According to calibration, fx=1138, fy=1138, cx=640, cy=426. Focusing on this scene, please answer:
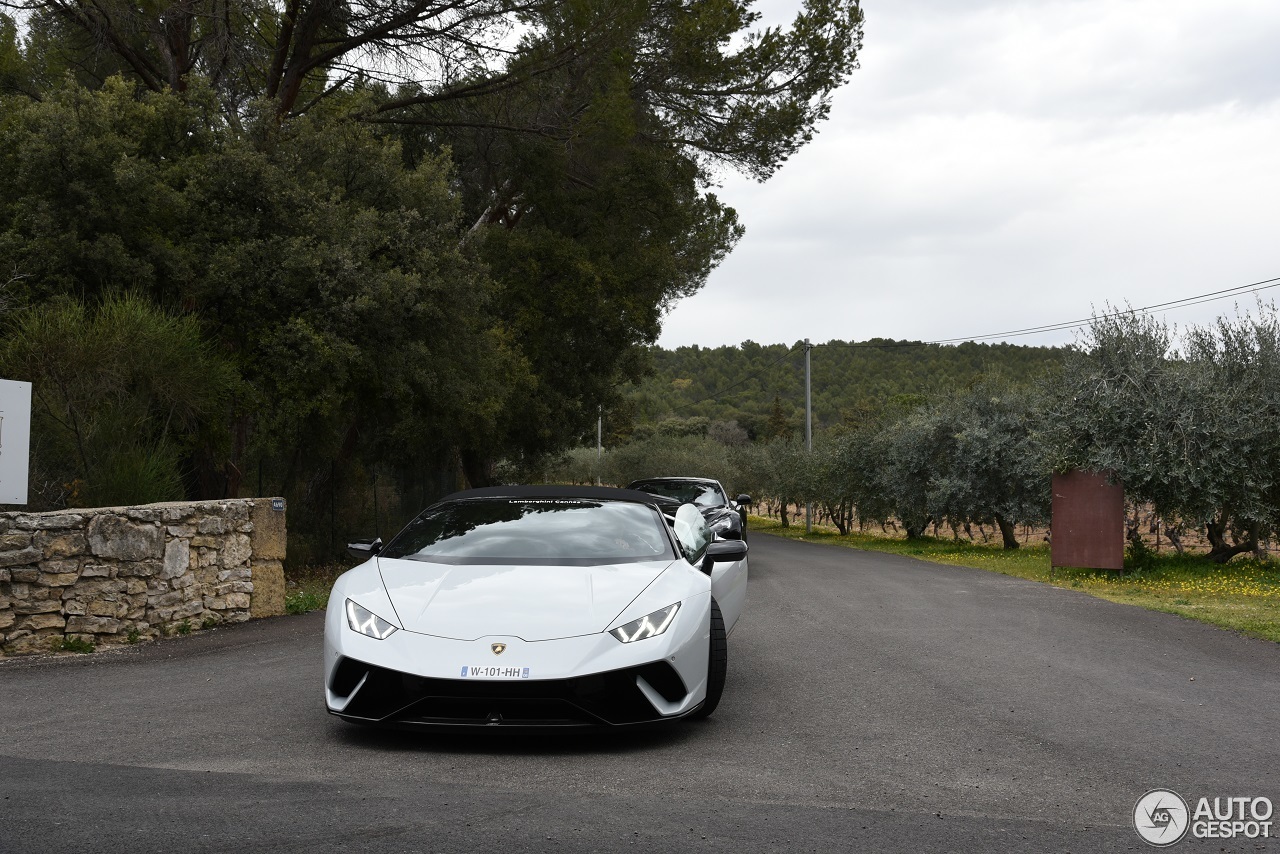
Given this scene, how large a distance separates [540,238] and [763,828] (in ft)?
Result: 75.8

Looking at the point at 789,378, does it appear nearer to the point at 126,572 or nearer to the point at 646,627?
the point at 126,572

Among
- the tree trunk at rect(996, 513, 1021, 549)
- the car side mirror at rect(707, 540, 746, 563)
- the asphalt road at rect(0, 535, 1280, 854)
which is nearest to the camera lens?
the asphalt road at rect(0, 535, 1280, 854)

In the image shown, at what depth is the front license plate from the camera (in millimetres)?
5387

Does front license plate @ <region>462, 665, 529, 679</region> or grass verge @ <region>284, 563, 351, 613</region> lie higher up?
front license plate @ <region>462, 665, 529, 679</region>

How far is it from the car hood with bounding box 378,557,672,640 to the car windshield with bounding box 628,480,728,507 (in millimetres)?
12120

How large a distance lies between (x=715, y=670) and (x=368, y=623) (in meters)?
1.93

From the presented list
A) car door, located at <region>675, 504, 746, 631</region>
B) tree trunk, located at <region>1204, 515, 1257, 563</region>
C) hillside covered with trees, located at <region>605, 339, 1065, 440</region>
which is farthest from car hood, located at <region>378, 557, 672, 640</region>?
hillside covered with trees, located at <region>605, 339, 1065, 440</region>

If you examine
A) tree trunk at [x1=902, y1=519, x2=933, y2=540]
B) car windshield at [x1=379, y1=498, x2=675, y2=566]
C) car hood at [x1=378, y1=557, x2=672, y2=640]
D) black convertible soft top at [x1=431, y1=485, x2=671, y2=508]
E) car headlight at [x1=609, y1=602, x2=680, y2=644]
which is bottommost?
tree trunk at [x1=902, y1=519, x2=933, y2=540]

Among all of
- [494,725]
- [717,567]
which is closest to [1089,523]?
[717,567]

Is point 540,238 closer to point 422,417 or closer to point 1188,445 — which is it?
point 422,417

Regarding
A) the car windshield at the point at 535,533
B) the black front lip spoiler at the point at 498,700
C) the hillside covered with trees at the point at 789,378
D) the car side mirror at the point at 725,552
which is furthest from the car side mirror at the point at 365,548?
the hillside covered with trees at the point at 789,378

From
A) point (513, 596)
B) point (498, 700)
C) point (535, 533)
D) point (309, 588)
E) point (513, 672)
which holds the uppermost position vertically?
point (535, 533)

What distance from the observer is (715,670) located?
638 centimetres

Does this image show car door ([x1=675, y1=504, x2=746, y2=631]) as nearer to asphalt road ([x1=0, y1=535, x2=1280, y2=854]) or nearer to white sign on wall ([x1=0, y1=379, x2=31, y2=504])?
asphalt road ([x1=0, y1=535, x2=1280, y2=854])
